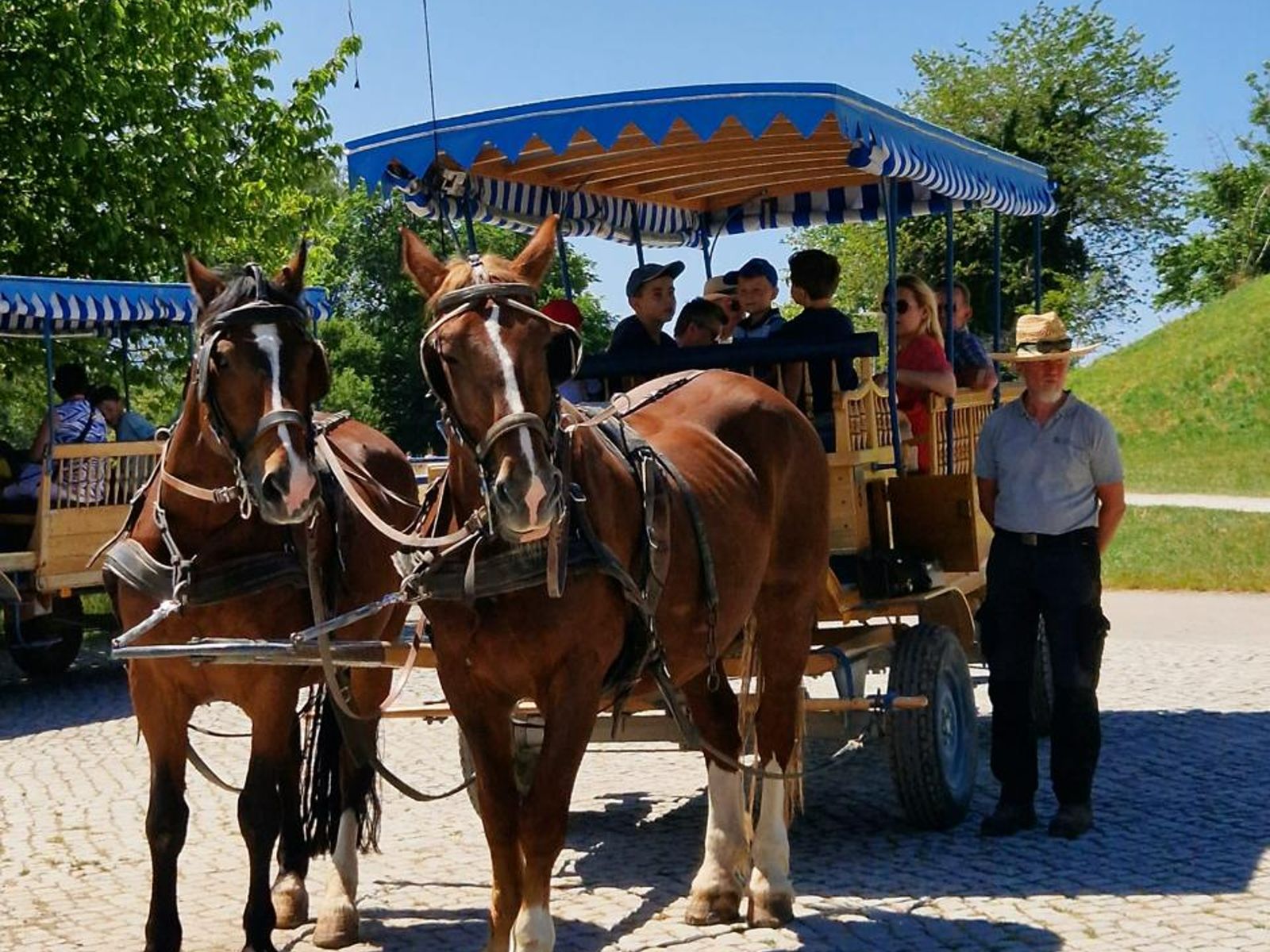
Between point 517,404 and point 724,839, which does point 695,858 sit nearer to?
point 724,839

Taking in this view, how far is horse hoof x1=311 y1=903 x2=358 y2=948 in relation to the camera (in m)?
5.66

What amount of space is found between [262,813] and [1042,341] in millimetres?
3872

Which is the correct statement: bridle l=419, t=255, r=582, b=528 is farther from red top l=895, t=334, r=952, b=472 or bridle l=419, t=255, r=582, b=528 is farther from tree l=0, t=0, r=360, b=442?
tree l=0, t=0, r=360, b=442

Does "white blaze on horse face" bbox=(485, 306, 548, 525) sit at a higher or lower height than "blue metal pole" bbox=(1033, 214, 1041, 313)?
lower

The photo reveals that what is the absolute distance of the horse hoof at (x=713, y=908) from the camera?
5.85m

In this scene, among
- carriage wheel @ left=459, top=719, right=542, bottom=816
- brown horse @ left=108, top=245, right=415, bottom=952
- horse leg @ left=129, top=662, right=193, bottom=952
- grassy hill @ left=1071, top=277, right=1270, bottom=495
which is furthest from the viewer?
grassy hill @ left=1071, top=277, right=1270, bottom=495

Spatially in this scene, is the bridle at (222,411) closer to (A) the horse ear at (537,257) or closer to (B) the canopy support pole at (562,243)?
(A) the horse ear at (537,257)

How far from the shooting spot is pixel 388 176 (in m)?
6.83

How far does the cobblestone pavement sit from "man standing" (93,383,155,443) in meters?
4.11

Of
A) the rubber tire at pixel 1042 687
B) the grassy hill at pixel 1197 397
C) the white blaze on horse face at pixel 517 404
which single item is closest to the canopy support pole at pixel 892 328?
the rubber tire at pixel 1042 687

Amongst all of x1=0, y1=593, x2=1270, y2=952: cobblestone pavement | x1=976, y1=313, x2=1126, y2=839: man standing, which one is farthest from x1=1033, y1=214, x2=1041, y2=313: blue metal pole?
x1=0, y1=593, x2=1270, y2=952: cobblestone pavement

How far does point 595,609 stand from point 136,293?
370 inches

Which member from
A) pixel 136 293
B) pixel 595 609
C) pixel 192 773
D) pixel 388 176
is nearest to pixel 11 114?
pixel 136 293

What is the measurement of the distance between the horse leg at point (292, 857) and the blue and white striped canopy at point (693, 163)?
7.90ft
